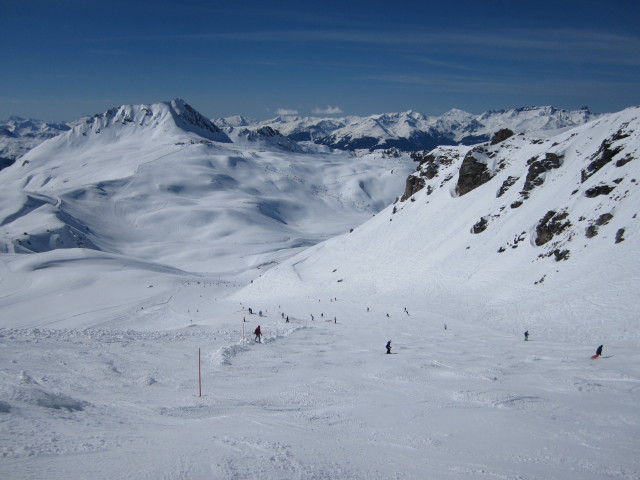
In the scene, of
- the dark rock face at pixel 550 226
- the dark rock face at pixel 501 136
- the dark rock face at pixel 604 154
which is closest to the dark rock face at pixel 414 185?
the dark rock face at pixel 501 136

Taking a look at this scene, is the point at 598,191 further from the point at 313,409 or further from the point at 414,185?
the point at 313,409

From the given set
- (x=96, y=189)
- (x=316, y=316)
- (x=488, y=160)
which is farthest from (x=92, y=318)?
(x=96, y=189)

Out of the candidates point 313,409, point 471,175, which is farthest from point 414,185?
point 313,409

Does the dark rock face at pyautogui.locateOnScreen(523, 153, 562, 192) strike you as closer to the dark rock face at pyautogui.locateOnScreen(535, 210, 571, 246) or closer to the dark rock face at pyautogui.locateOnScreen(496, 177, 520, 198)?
the dark rock face at pyautogui.locateOnScreen(496, 177, 520, 198)

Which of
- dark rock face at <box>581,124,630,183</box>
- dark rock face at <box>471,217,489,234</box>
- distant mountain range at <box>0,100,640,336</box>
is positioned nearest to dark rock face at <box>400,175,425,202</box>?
distant mountain range at <box>0,100,640,336</box>

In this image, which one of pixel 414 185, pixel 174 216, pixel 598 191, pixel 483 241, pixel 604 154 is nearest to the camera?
pixel 598 191

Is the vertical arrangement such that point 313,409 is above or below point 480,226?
below

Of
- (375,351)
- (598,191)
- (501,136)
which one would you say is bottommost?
(375,351)

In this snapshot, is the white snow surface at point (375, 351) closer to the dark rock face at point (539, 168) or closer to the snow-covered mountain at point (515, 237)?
the snow-covered mountain at point (515, 237)
